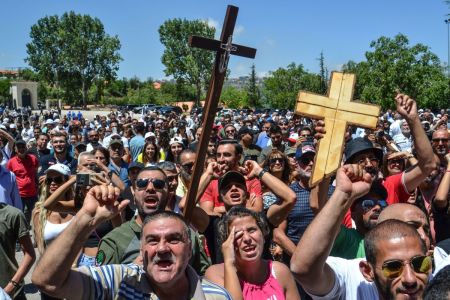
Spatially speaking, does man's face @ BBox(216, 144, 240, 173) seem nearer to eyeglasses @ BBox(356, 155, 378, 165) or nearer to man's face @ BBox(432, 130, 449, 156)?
eyeglasses @ BBox(356, 155, 378, 165)

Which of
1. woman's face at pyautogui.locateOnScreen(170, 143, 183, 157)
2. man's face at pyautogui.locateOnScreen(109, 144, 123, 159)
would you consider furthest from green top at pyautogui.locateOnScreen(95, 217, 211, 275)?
woman's face at pyautogui.locateOnScreen(170, 143, 183, 157)

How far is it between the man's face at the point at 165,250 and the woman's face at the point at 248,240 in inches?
26.9

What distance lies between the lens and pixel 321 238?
224 cm

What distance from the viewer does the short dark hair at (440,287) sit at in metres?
1.49

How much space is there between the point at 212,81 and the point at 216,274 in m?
1.32

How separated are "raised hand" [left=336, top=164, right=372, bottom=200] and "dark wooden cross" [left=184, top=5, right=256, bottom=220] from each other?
1.32 meters

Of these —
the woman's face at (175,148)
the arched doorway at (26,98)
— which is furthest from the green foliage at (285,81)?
the woman's face at (175,148)

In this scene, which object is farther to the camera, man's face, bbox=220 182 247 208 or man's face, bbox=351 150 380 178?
man's face, bbox=220 182 247 208

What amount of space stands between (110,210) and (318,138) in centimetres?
151

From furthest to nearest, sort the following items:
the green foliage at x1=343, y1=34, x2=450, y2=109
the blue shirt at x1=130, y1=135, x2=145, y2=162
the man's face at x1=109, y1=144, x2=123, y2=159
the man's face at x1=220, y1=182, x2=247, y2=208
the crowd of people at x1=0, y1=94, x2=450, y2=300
Result: the green foliage at x1=343, y1=34, x2=450, y2=109
the blue shirt at x1=130, y1=135, x2=145, y2=162
the man's face at x1=109, y1=144, x2=123, y2=159
the man's face at x1=220, y1=182, x2=247, y2=208
the crowd of people at x1=0, y1=94, x2=450, y2=300

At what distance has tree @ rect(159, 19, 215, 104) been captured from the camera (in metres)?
67.1

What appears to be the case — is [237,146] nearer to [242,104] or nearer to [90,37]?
[242,104]

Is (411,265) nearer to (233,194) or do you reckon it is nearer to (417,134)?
(417,134)

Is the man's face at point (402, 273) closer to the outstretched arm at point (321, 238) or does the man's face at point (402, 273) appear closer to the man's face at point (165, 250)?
the outstretched arm at point (321, 238)
